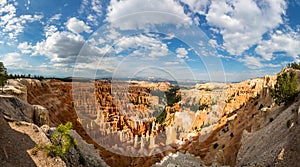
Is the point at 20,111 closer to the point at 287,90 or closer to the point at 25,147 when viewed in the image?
the point at 25,147

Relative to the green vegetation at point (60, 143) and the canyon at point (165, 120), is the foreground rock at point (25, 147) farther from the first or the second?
the canyon at point (165, 120)

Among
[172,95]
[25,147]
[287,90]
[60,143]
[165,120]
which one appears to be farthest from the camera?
[165,120]

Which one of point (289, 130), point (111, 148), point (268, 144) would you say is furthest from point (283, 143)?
point (111, 148)

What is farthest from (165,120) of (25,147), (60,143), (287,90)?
(25,147)

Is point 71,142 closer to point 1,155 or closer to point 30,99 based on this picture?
point 1,155

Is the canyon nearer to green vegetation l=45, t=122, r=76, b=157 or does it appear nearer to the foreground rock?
the foreground rock
